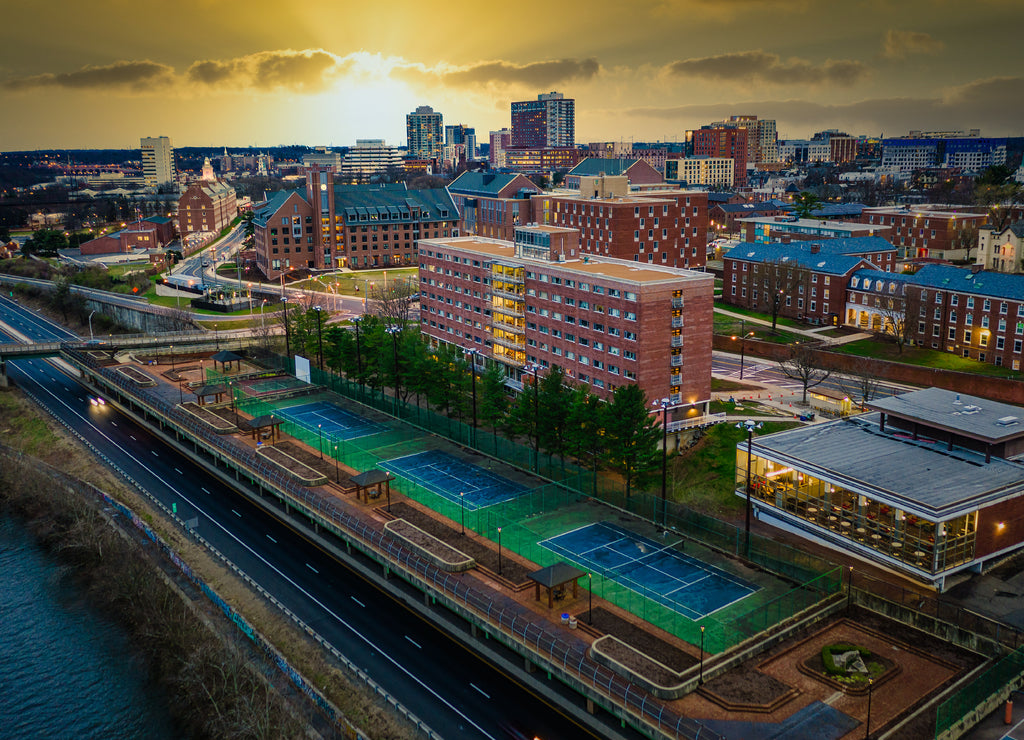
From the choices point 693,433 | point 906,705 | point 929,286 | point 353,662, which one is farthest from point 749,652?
point 929,286

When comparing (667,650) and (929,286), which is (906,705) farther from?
(929,286)

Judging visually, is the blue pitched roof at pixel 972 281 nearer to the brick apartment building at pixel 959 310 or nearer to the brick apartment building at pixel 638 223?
the brick apartment building at pixel 959 310

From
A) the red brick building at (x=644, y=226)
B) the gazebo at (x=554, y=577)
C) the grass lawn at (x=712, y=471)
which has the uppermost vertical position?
the red brick building at (x=644, y=226)

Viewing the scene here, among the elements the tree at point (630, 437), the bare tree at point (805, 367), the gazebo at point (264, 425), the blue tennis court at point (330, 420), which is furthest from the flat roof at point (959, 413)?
the gazebo at point (264, 425)

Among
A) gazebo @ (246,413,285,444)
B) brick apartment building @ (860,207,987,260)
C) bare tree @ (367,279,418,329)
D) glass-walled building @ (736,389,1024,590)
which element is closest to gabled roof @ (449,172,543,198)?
bare tree @ (367,279,418,329)

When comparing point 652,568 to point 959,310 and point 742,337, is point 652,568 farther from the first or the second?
point 959,310

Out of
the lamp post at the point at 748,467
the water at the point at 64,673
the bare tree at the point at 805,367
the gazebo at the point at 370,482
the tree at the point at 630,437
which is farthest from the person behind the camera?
the bare tree at the point at 805,367
